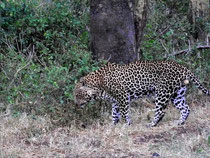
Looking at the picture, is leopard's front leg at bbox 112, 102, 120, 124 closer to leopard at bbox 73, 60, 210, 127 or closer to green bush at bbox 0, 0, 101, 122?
leopard at bbox 73, 60, 210, 127

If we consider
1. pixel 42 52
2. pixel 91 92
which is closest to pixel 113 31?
pixel 42 52

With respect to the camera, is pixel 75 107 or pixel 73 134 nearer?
pixel 73 134

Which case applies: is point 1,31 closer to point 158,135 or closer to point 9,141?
point 9,141

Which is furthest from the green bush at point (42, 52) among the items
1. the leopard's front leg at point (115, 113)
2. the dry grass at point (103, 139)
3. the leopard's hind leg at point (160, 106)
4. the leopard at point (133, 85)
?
the leopard's hind leg at point (160, 106)

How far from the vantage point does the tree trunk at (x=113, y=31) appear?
11391 mm

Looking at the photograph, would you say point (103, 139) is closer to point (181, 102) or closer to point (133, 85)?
point (133, 85)

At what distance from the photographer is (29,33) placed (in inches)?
480

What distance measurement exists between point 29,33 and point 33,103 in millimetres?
2503

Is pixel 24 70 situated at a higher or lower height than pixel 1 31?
lower

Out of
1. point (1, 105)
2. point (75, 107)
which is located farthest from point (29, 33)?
point (75, 107)

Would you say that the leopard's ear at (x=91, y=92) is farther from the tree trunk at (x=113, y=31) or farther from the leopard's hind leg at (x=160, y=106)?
the tree trunk at (x=113, y=31)

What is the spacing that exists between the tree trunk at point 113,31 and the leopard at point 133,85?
1238mm

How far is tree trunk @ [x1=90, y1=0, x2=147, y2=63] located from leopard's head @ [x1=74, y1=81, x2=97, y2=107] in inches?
65.7

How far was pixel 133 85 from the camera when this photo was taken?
10.0 m
